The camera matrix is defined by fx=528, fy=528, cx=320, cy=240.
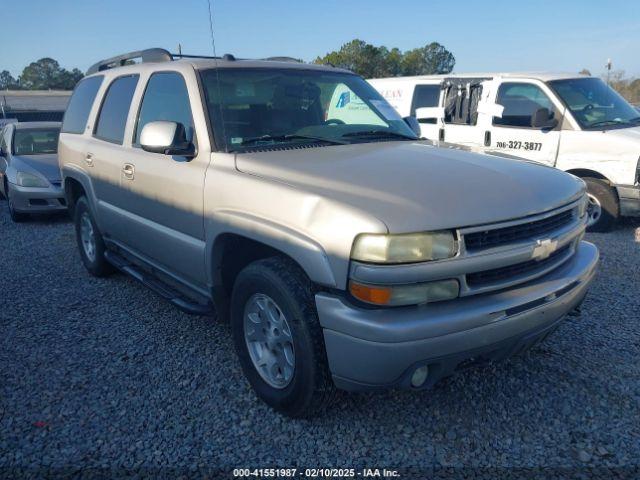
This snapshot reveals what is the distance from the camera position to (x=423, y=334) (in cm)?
220

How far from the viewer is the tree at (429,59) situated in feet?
151

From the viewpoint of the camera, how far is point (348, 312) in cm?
224

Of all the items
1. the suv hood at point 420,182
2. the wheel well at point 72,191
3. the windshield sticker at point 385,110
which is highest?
the windshield sticker at point 385,110

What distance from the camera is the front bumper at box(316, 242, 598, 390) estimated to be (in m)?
2.20

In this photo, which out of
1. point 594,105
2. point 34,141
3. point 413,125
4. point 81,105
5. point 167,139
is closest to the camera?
point 167,139

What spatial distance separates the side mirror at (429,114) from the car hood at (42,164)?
221 inches

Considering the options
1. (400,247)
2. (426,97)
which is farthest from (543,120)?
(400,247)

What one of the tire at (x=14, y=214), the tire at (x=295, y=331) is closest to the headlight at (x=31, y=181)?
the tire at (x=14, y=214)

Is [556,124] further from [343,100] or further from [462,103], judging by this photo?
[343,100]

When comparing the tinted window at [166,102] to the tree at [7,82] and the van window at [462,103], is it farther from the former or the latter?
the tree at [7,82]

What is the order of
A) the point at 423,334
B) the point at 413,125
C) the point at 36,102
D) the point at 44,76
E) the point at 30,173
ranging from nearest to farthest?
the point at 423,334
the point at 413,125
the point at 30,173
the point at 36,102
the point at 44,76

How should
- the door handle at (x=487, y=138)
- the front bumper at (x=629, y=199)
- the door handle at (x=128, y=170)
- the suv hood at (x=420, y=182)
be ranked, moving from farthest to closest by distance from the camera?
the door handle at (x=487, y=138) < the front bumper at (x=629, y=199) < the door handle at (x=128, y=170) < the suv hood at (x=420, y=182)

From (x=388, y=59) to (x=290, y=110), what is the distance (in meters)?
42.1

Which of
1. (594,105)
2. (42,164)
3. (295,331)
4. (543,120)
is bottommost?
(42,164)
